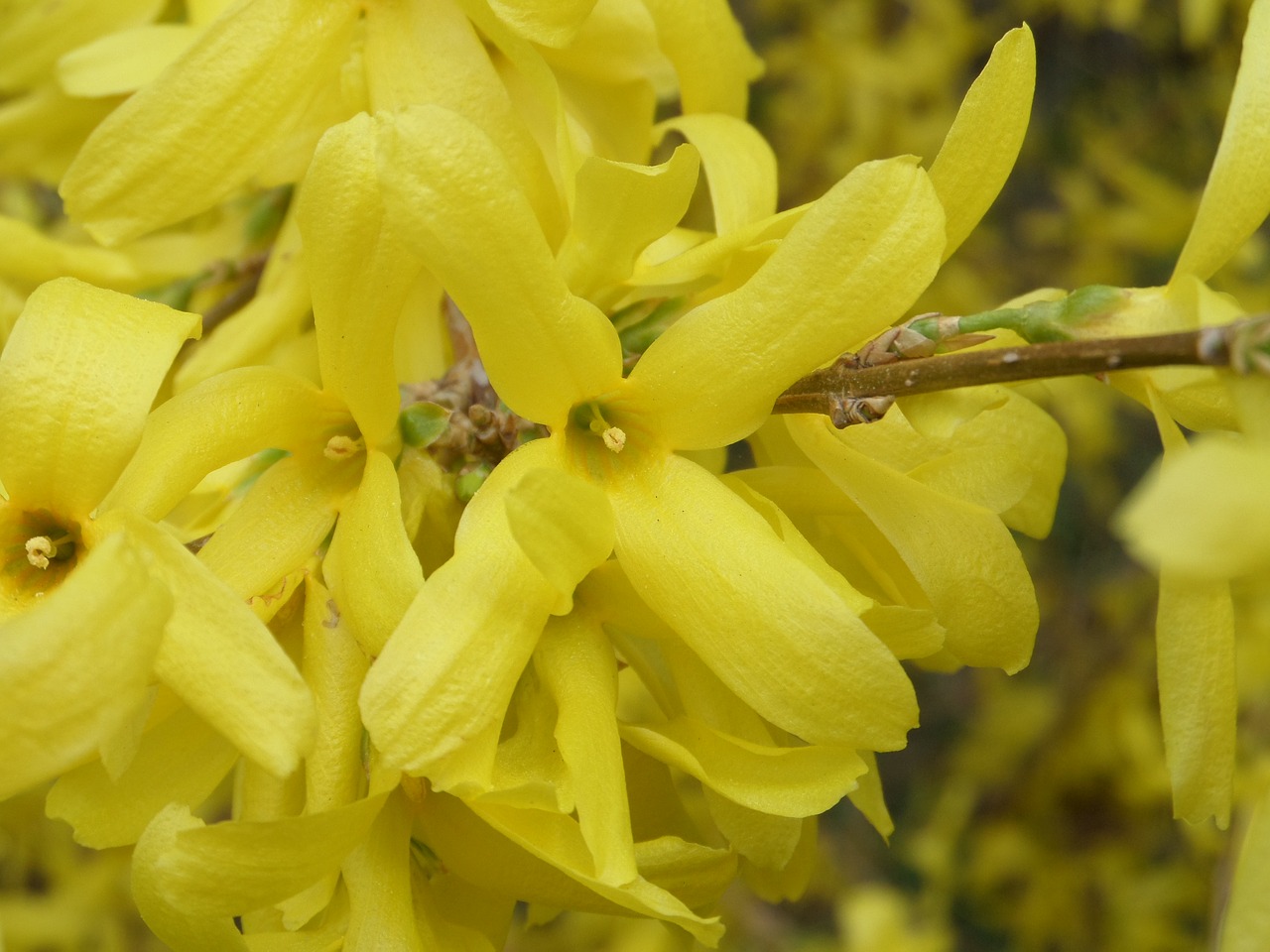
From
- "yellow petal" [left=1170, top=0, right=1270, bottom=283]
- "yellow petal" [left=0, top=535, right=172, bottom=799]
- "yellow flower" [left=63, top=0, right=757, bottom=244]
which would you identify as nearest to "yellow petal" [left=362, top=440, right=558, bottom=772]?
"yellow petal" [left=0, top=535, right=172, bottom=799]

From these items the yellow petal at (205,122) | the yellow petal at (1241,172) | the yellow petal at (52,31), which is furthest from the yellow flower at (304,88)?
the yellow petal at (1241,172)

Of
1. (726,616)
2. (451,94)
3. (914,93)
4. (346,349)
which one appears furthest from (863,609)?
(914,93)

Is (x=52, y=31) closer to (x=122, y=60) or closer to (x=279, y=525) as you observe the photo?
(x=122, y=60)

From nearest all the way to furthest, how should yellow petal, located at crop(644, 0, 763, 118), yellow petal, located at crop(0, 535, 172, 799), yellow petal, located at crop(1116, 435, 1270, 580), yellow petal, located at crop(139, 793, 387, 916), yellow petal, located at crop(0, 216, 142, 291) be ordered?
yellow petal, located at crop(1116, 435, 1270, 580), yellow petal, located at crop(0, 535, 172, 799), yellow petal, located at crop(139, 793, 387, 916), yellow petal, located at crop(644, 0, 763, 118), yellow petal, located at crop(0, 216, 142, 291)

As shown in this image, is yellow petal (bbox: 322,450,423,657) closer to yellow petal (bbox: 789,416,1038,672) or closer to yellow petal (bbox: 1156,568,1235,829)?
yellow petal (bbox: 789,416,1038,672)

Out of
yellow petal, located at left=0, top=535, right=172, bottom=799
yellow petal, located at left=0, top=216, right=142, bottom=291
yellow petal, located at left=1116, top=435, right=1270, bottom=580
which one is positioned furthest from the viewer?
yellow petal, located at left=0, top=216, right=142, bottom=291

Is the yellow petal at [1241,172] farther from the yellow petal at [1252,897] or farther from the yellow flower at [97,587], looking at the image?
the yellow flower at [97,587]

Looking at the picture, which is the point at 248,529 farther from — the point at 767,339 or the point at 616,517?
the point at 767,339

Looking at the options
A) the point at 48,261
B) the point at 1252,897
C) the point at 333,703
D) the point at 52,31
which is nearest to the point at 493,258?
the point at 333,703
